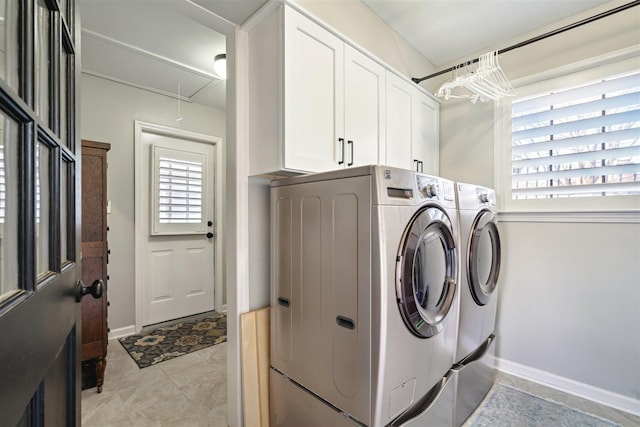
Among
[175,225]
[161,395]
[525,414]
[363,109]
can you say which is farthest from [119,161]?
[525,414]

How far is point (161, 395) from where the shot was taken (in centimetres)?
202

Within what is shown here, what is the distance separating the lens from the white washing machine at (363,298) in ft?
3.81

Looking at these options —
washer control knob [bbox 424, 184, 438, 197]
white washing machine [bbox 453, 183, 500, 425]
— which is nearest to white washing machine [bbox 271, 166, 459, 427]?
washer control knob [bbox 424, 184, 438, 197]

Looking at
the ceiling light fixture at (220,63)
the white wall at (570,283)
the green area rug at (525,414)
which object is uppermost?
the ceiling light fixture at (220,63)

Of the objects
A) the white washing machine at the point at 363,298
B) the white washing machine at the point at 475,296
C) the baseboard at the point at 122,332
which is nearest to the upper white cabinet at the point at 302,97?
the white washing machine at the point at 363,298

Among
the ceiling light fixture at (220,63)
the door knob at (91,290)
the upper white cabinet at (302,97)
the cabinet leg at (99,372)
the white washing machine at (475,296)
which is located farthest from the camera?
the ceiling light fixture at (220,63)

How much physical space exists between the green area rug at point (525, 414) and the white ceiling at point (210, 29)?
8.94 feet

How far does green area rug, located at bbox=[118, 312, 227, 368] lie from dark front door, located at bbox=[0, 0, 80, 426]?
6.58ft

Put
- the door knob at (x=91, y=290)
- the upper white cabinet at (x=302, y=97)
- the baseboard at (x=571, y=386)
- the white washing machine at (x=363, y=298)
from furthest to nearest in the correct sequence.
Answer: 1. the baseboard at (x=571, y=386)
2. the upper white cabinet at (x=302, y=97)
3. the white washing machine at (x=363, y=298)
4. the door knob at (x=91, y=290)

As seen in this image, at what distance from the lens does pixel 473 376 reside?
1.83 metres

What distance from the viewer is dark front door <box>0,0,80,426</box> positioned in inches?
16.4

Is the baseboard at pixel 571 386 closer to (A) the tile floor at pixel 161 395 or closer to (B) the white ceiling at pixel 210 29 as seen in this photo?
(A) the tile floor at pixel 161 395

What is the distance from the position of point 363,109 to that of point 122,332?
3.13 meters

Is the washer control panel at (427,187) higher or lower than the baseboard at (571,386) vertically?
higher
